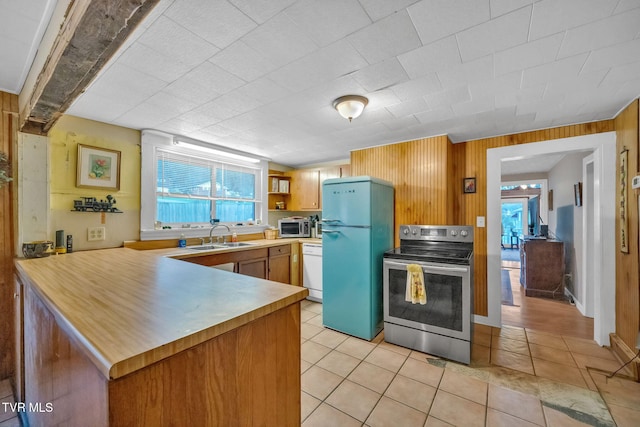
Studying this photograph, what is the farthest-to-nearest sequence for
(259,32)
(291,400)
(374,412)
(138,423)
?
(374,412) → (259,32) → (291,400) → (138,423)

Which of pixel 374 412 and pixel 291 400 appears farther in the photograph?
pixel 374 412

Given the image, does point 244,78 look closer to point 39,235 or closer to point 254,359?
point 254,359

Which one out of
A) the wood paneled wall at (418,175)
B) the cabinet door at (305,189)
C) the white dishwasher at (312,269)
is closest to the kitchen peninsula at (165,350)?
the wood paneled wall at (418,175)

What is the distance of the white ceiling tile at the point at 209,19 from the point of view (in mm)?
1155

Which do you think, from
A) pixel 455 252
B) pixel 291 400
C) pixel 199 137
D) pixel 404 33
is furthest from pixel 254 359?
pixel 199 137

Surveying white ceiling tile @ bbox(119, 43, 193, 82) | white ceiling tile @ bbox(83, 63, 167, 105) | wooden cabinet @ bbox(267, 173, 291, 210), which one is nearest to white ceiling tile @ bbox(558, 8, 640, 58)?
white ceiling tile @ bbox(119, 43, 193, 82)

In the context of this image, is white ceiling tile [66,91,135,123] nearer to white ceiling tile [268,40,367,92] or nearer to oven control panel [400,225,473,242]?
white ceiling tile [268,40,367,92]

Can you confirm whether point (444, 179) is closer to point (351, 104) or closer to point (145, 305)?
point (351, 104)

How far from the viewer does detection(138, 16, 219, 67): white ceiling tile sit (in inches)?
50.7

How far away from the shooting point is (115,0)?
81 cm

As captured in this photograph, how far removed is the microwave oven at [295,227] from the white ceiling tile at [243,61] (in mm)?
2774

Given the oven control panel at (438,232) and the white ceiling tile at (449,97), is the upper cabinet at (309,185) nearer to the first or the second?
the oven control panel at (438,232)

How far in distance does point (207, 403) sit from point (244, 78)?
6.04 feet

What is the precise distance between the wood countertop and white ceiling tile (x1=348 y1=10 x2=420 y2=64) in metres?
1.36
